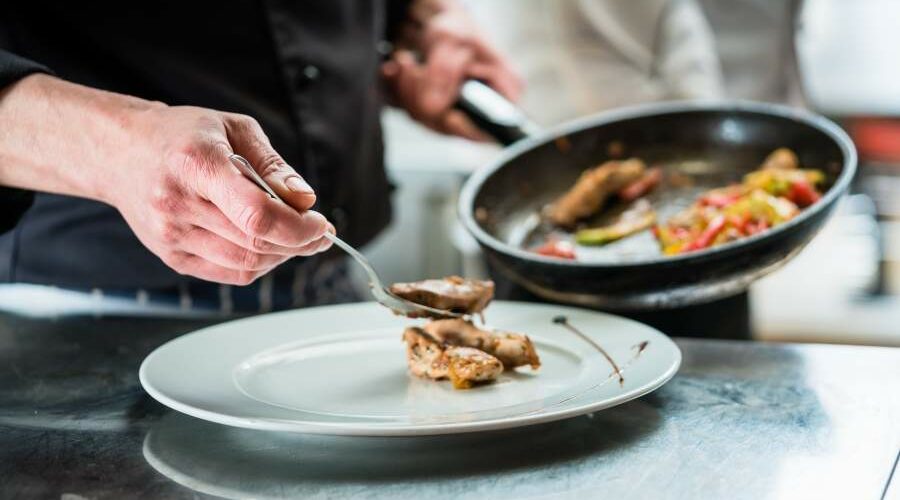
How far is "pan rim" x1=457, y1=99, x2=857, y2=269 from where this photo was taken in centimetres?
122

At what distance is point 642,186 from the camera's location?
1651 millimetres

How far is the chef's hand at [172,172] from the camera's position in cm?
96

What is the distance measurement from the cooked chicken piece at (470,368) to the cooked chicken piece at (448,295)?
0.09 meters

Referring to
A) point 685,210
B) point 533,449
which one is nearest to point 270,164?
point 533,449

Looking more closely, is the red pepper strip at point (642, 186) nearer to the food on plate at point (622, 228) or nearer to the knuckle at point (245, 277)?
the food on plate at point (622, 228)

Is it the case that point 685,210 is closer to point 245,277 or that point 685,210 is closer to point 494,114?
point 494,114

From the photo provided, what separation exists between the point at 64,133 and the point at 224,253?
0.24 meters

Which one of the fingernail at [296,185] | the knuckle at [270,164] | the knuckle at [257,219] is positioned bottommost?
the knuckle at [257,219]

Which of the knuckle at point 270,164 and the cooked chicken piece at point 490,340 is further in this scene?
the cooked chicken piece at point 490,340

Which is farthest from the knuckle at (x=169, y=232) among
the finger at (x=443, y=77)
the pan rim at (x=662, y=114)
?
the finger at (x=443, y=77)

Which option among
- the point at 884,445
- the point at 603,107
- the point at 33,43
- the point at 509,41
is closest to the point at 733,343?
the point at 884,445

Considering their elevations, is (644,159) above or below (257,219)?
below

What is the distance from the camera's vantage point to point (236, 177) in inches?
37.3

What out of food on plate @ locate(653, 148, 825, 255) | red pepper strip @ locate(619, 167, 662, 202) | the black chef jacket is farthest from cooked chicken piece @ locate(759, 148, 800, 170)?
the black chef jacket
